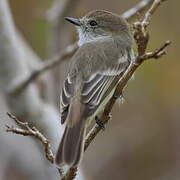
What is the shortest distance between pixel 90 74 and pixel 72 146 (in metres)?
0.87

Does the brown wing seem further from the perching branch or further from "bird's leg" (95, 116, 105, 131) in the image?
the perching branch

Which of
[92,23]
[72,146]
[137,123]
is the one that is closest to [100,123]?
[72,146]

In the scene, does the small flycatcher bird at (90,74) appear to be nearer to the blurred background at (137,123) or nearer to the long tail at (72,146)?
the long tail at (72,146)

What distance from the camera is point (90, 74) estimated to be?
166 inches

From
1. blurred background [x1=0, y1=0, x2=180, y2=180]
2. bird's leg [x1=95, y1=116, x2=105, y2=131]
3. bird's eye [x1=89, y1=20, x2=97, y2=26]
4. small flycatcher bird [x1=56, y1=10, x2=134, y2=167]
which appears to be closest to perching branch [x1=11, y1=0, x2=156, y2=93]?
small flycatcher bird [x1=56, y1=10, x2=134, y2=167]

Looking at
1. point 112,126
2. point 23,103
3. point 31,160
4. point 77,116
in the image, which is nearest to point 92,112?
point 77,116

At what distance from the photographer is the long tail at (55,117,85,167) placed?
332 centimetres

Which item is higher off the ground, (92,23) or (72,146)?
(92,23)

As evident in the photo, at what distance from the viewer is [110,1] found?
7.55 m

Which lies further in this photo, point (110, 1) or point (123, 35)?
point (110, 1)

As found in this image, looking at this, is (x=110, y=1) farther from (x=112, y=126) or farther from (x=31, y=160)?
(x=31, y=160)

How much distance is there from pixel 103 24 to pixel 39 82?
2.92 ft

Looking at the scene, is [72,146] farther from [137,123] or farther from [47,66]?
[137,123]

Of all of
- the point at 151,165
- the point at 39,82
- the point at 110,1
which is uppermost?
the point at 110,1
